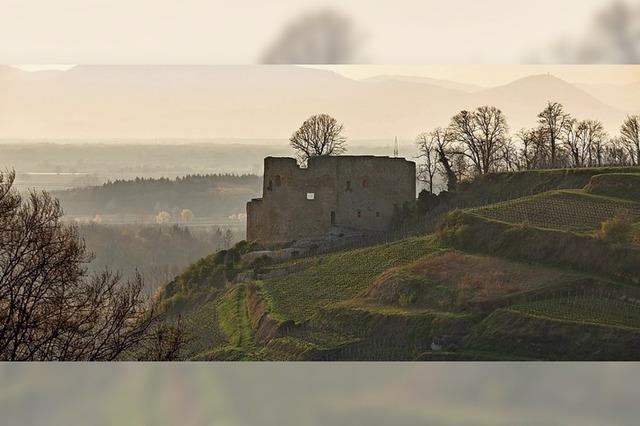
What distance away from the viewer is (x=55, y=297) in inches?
338

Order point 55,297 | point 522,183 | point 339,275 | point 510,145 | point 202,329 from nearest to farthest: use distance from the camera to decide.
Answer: point 55,297 → point 202,329 → point 339,275 → point 522,183 → point 510,145

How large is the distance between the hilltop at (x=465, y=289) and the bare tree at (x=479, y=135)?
0.19 meters

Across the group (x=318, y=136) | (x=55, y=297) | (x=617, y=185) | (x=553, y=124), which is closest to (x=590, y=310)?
(x=617, y=185)

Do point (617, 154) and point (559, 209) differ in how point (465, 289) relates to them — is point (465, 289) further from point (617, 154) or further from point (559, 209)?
point (617, 154)

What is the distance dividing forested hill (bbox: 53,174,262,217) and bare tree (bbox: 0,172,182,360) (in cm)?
25

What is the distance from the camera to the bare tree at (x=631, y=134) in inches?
357

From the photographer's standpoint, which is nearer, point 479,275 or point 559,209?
point 479,275

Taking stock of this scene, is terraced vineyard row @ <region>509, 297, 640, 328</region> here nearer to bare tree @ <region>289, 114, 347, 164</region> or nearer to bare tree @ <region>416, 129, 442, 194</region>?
bare tree @ <region>416, 129, 442, 194</region>

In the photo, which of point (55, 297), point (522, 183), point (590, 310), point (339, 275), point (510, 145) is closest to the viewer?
point (590, 310)

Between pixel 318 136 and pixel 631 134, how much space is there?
2939 mm
